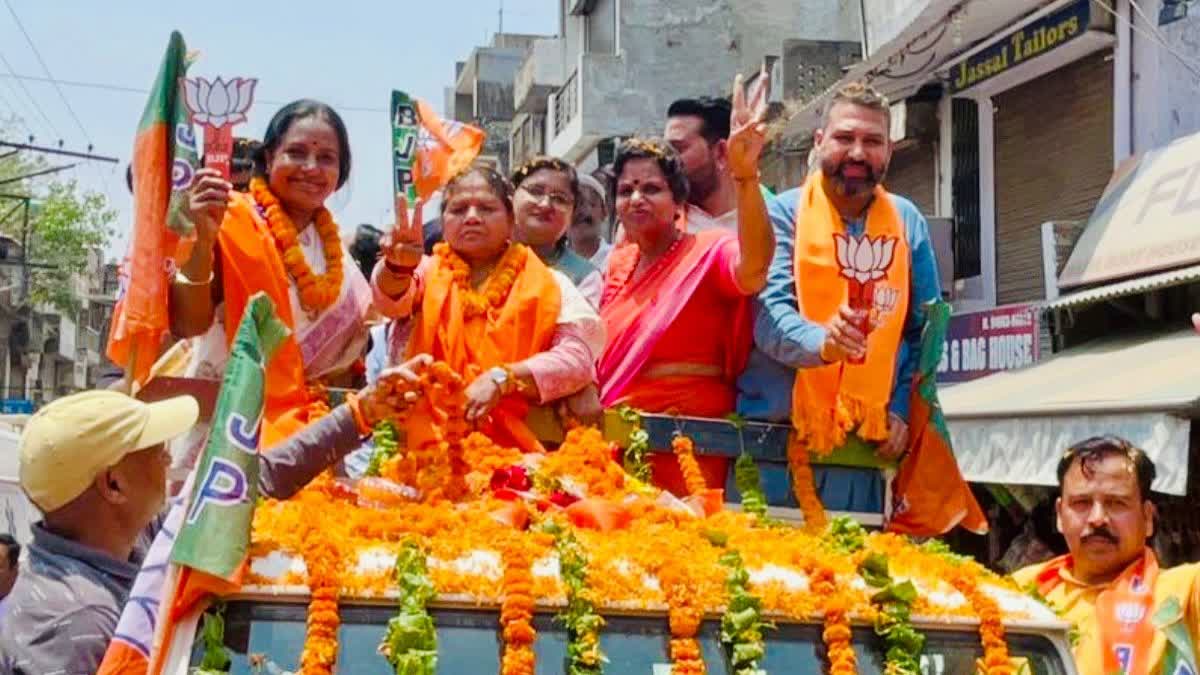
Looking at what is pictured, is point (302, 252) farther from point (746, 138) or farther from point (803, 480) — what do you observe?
point (803, 480)

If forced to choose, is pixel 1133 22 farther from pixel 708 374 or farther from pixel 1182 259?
pixel 708 374

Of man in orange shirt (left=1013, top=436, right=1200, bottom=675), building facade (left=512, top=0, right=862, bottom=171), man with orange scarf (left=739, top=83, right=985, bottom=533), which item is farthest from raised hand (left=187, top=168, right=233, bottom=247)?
building facade (left=512, top=0, right=862, bottom=171)

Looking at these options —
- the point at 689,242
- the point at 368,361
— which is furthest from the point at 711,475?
the point at 368,361

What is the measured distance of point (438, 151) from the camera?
4.89 m

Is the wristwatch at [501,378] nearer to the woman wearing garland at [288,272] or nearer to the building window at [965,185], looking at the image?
the woman wearing garland at [288,272]

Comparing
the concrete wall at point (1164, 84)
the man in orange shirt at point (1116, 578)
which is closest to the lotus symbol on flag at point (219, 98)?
the man in orange shirt at point (1116, 578)

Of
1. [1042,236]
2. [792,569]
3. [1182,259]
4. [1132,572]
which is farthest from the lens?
[1042,236]

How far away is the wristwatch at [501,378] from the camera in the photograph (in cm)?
440

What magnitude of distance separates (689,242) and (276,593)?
2.38m

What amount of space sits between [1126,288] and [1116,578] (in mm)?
6609

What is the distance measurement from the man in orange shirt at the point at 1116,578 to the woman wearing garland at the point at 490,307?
141 cm

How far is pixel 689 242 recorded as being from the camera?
5.17 m

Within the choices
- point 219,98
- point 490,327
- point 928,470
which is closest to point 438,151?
point 490,327

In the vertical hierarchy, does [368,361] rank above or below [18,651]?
above
